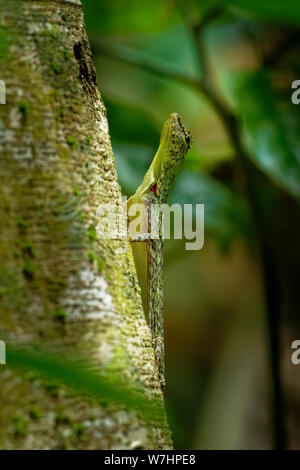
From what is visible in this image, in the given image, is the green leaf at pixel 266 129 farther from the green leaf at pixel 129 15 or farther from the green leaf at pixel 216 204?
the green leaf at pixel 129 15

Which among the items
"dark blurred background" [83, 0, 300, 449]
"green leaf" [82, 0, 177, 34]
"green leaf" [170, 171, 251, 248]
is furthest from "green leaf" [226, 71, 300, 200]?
"green leaf" [82, 0, 177, 34]

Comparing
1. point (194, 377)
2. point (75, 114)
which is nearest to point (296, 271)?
point (194, 377)

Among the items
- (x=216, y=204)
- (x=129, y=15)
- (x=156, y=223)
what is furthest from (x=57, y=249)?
(x=129, y=15)

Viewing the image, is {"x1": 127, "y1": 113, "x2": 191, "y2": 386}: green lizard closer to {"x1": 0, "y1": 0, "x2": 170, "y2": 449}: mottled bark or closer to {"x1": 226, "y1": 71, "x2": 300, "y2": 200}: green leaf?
{"x1": 0, "y1": 0, "x2": 170, "y2": 449}: mottled bark

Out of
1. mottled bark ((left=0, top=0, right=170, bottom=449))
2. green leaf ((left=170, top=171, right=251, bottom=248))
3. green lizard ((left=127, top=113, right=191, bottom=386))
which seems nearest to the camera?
mottled bark ((left=0, top=0, right=170, bottom=449))

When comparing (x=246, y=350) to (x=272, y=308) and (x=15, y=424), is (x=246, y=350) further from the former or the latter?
(x=15, y=424)

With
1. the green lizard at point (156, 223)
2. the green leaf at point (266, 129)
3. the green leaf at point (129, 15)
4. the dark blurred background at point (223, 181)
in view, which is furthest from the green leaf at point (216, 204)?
the green lizard at point (156, 223)
